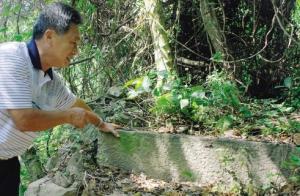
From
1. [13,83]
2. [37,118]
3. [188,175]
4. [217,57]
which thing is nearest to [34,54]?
[13,83]

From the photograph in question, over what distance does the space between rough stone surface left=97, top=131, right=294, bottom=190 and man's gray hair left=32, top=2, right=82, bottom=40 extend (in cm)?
173

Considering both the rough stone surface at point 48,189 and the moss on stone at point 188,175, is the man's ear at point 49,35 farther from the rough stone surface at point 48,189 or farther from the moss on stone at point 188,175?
the moss on stone at point 188,175

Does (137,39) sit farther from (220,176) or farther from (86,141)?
(220,176)

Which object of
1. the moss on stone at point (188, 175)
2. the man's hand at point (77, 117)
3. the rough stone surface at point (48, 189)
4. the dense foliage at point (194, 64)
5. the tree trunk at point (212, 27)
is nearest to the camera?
the man's hand at point (77, 117)

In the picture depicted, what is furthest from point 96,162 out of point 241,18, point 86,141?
point 241,18

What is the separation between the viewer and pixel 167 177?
396 cm

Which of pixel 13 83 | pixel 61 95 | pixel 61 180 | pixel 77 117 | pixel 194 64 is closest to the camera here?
pixel 13 83

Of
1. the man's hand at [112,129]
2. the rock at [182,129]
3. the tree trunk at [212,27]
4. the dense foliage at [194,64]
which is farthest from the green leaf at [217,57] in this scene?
the man's hand at [112,129]

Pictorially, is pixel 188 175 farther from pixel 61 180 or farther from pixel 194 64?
pixel 194 64

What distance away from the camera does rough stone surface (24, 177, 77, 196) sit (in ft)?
12.1

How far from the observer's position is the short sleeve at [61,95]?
285 centimetres

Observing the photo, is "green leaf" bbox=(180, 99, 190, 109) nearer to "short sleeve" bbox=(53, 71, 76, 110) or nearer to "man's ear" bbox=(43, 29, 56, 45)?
"short sleeve" bbox=(53, 71, 76, 110)

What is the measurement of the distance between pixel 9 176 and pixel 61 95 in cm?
61

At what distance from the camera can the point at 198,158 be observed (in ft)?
12.4
